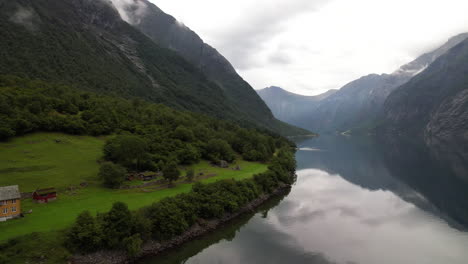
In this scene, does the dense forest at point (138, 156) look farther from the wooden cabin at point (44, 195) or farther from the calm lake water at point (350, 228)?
Result: the wooden cabin at point (44, 195)

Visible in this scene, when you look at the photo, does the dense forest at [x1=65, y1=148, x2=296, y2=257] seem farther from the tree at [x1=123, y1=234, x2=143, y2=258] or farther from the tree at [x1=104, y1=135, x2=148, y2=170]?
the tree at [x1=104, y1=135, x2=148, y2=170]

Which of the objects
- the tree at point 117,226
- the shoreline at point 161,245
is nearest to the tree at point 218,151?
the shoreline at point 161,245

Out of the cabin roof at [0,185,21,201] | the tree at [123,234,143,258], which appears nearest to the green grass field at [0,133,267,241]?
the cabin roof at [0,185,21,201]

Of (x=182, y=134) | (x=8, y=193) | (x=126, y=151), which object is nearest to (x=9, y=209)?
(x=8, y=193)

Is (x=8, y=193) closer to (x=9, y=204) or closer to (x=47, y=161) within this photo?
(x=9, y=204)

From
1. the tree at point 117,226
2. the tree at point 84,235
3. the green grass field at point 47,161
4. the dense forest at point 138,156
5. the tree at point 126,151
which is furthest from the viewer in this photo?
the tree at point 126,151
